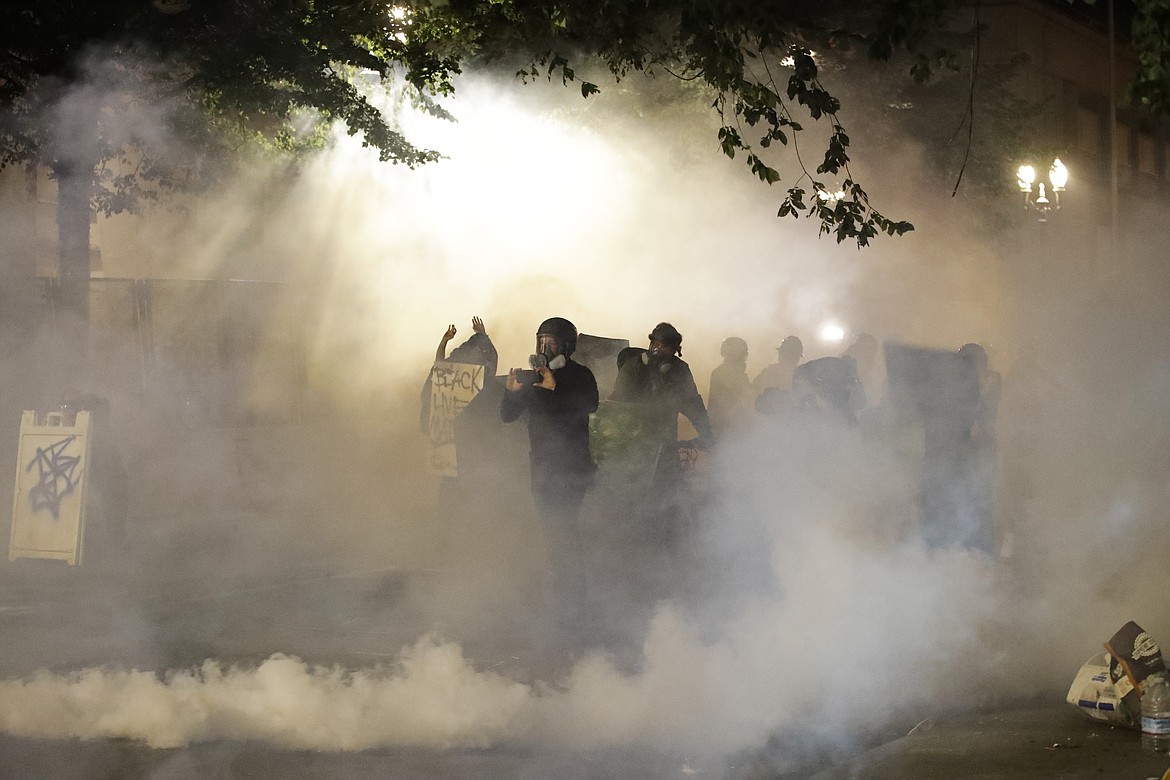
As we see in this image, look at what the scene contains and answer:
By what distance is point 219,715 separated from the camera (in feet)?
15.2

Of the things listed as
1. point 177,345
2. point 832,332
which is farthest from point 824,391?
point 832,332

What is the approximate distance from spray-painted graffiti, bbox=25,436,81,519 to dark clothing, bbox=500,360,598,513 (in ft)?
9.45

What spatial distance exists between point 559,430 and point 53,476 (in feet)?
10.6

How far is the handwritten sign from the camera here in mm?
8391

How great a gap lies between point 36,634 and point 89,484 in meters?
1.41

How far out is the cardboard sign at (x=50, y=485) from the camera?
7.69 metres

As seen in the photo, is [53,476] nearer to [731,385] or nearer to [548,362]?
[548,362]

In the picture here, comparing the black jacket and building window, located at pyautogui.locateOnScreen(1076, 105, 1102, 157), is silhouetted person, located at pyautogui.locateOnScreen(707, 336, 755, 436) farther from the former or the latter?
building window, located at pyautogui.locateOnScreen(1076, 105, 1102, 157)

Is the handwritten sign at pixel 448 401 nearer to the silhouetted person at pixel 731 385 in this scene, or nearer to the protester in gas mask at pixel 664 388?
the protester in gas mask at pixel 664 388

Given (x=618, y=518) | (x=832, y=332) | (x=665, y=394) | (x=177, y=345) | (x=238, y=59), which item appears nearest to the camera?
(x=618, y=518)

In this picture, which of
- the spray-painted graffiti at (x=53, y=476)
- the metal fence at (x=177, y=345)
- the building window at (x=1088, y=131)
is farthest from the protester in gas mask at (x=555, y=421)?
the building window at (x=1088, y=131)

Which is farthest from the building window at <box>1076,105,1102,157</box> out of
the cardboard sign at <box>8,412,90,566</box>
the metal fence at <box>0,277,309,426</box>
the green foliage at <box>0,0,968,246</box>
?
the cardboard sign at <box>8,412,90,566</box>

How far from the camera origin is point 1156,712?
14.6 feet


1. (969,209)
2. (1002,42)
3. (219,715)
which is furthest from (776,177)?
(1002,42)
